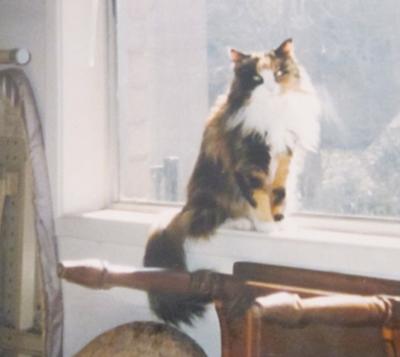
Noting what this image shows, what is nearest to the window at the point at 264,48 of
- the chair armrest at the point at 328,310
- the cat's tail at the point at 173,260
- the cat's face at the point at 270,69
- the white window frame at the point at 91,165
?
the white window frame at the point at 91,165

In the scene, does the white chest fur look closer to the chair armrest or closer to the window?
the window

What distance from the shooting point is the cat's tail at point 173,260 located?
1361mm

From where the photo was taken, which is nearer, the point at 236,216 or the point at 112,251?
→ the point at 236,216

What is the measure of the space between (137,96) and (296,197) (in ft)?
1.70

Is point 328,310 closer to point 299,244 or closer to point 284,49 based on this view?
point 299,244

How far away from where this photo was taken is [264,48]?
1470 mm

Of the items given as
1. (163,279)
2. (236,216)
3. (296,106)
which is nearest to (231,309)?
(163,279)

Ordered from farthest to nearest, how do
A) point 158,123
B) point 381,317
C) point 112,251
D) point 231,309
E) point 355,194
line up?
point 158,123 → point 112,251 → point 355,194 → point 231,309 → point 381,317

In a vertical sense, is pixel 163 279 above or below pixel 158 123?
below

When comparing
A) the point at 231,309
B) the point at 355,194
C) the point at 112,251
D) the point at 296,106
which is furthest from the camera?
the point at 112,251

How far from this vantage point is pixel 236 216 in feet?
4.48

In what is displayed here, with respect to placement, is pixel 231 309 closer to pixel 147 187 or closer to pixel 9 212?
pixel 147 187

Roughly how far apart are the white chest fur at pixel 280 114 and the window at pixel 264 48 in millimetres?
112

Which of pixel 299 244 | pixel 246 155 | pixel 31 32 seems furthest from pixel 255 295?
Answer: pixel 31 32
